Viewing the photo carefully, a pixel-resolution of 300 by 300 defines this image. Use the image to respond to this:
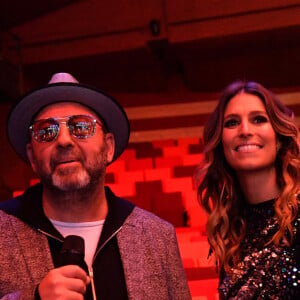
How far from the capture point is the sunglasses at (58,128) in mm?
543

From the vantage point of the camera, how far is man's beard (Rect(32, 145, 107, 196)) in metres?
0.52

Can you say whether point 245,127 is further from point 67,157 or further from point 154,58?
point 154,58

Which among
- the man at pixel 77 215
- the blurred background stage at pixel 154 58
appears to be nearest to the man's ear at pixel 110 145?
the man at pixel 77 215

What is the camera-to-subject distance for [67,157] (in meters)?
0.53

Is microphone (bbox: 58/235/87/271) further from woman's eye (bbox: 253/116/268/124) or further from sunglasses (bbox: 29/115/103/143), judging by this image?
woman's eye (bbox: 253/116/268/124)

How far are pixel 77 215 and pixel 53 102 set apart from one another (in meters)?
0.15

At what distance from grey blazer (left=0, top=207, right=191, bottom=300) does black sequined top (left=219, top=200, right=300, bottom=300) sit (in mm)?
75

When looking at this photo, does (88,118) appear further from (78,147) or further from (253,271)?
(253,271)

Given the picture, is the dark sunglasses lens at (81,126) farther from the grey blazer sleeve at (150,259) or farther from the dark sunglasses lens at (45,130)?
the grey blazer sleeve at (150,259)

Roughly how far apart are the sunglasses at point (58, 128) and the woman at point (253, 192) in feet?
0.60

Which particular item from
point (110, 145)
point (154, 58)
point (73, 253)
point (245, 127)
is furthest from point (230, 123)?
point (154, 58)

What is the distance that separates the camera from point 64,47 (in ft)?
5.59

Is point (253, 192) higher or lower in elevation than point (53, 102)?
lower

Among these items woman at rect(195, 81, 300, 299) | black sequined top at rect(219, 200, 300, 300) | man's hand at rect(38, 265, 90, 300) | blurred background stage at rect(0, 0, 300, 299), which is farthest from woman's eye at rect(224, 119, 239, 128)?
blurred background stage at rect(0, 0, 300, 299)
